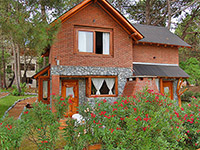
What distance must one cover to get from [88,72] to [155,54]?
6.30 meters

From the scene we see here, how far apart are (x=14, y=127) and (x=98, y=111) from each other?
211 centimetres

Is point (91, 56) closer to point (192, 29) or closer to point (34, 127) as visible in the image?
point (34, 127)

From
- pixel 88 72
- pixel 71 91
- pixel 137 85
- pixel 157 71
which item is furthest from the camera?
pixel 157 71

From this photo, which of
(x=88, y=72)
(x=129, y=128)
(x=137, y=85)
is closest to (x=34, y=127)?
(x=129, y=128)

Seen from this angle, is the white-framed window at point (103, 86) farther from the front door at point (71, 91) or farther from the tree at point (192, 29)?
the tree at point (192, 29)

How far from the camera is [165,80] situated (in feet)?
43.5

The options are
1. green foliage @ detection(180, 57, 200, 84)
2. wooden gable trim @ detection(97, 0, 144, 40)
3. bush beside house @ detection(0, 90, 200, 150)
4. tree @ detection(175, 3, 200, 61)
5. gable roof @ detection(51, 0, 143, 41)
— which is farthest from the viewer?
tree @ detection(175, 3, 200, 61)

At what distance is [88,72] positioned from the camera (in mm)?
10258

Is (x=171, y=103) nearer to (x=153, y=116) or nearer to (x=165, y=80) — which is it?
(x=153, y=116)

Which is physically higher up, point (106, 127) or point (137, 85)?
point (137, 85)

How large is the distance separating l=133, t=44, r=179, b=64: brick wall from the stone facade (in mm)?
2313

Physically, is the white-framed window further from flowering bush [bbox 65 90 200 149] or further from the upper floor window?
flowering bush [bbox 65 90 200 149]

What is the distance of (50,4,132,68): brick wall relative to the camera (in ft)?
32.1

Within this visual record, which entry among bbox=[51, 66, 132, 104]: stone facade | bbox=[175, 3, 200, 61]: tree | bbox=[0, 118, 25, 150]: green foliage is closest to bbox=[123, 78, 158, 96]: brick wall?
bbox=[51, 66, 132, 104]: stone facade
